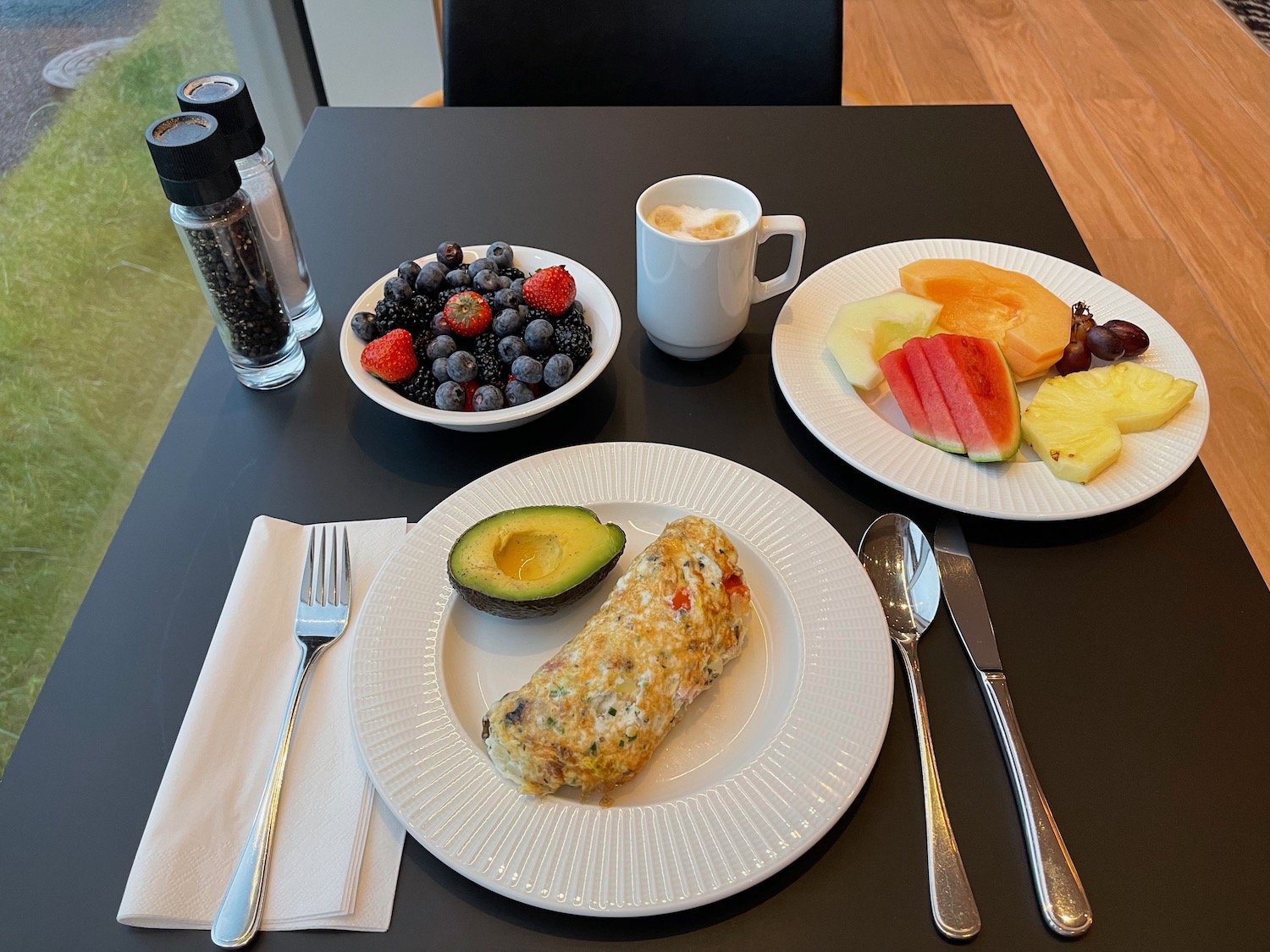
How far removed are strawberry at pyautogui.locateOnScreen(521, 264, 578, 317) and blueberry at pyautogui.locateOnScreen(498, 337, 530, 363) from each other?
2.6 inches

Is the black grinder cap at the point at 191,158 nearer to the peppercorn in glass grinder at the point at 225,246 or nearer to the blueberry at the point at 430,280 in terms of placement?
the peppercorn in glass grinder at the point at 225,246

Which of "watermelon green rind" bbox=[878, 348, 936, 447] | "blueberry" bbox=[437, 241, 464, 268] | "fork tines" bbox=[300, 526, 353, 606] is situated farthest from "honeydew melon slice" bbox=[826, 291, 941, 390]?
"fork tines" bbox=[300, 526, 353, 606]

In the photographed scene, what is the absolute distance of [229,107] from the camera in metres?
1.00

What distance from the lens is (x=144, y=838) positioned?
0.71 m

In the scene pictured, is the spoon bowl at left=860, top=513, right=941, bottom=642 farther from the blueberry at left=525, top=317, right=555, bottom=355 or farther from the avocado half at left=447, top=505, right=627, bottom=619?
the blueberry at left=525, top=317, right=555, bottom=355

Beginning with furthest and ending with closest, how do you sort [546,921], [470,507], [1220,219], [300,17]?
1. [1220,219]
2. [300,17]
3. [470,507]
4. [546,921]

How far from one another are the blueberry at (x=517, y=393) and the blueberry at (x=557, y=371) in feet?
0.08

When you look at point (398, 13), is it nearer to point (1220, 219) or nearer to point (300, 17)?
point (300, 17)

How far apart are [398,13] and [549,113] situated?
4.07ft

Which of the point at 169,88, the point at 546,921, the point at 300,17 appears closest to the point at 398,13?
the point at 300,17

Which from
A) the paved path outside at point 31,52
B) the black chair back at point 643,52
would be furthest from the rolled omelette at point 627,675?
the paved path outside at point 31,52

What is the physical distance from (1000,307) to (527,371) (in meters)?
0.66

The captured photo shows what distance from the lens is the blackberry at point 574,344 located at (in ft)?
3.44

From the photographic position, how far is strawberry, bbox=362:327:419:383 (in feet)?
3.32
